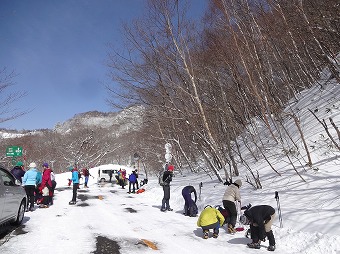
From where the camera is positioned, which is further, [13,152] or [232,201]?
[13,152]

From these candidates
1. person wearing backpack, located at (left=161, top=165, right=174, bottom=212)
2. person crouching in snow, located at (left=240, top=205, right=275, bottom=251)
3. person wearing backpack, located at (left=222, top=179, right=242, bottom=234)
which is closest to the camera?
person crouching in snow, located at (left=240, top=205, right=275, bottom=251)

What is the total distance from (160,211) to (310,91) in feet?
35.5

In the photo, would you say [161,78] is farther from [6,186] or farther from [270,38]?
[6,186]

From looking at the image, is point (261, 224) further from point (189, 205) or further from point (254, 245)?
point (189, 205)

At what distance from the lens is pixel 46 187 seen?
11398 millimetres

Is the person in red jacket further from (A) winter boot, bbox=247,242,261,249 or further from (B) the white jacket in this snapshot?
(A) winter boot, bbox=247,242,261,249

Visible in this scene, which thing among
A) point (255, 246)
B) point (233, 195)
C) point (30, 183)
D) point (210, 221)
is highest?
point (30, 183)

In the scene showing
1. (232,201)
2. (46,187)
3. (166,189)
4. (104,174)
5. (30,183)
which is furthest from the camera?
(104,174)

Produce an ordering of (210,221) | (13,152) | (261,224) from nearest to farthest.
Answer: (261,224) → (210,221) → (13,152)

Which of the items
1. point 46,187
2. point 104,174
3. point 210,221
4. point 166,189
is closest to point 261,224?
point 210,221

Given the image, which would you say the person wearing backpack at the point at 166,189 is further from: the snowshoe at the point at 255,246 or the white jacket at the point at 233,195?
the snowshoe at the point at 255,246

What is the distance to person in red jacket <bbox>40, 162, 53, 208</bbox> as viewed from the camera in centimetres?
1127

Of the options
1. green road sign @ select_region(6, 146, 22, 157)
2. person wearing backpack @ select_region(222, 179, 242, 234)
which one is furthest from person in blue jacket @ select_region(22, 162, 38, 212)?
green road sign @ select_region(6, 146, 22, 157)

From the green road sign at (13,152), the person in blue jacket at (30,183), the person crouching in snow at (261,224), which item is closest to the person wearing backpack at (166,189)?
the person in blue jacket at (30,183)
